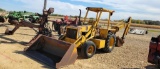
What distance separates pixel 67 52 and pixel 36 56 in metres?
1.63

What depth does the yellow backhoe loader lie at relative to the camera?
7.91 metres

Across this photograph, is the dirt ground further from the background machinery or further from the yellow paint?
the background machinery

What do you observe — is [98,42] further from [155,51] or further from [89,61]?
[155,51]

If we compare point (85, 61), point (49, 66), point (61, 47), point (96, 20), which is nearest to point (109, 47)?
point (96, 20)

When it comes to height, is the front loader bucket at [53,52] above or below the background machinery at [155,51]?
below

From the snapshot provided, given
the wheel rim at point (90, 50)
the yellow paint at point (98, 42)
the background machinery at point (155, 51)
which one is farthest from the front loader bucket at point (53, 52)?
the background machinery at point (155, 51)

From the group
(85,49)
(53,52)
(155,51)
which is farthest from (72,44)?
(155,51)

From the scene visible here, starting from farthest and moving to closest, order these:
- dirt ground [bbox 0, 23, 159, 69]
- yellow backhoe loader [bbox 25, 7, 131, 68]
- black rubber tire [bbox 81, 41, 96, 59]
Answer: black rubber tire [bbox 81, 41, 96, 59], yellow backhoe loader [bbox 25, 7, 131, 68], dirt ground [bbox 0, 23, 159, 69]

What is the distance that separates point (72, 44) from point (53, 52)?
1.33m

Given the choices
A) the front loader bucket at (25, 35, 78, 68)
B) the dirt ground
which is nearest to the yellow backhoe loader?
the front loader bucket at (25, 35, 78, 68)

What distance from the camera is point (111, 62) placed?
354 inches

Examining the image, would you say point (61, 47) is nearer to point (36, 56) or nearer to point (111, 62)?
point (36, 56)

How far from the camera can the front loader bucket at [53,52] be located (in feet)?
25.1

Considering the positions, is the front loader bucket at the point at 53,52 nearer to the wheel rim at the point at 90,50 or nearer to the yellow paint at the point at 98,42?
the wheel rim at the point at 90,50
